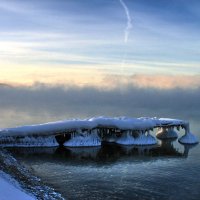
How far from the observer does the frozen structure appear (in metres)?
83.3

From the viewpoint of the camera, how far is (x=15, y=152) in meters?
77.5

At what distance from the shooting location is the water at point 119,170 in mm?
52631

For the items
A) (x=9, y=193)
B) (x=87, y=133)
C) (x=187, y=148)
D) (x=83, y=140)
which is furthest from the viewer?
(x=87, y=133)

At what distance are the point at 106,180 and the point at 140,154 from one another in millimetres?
22714

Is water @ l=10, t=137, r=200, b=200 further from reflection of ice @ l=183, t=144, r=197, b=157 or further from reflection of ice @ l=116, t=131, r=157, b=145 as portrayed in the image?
reflection of ice @ l=116, t=131, r=157, b=145

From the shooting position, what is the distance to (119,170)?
216ft

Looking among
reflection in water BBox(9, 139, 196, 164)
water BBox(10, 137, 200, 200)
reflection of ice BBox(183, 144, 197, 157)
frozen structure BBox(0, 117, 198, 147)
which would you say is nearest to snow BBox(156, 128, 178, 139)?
frozen structure BBox(0, 117, 198, 147)

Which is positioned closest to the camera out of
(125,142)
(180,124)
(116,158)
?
(116,158)

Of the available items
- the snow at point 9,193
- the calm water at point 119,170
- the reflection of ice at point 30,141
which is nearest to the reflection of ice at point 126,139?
the calm water at point 119,170

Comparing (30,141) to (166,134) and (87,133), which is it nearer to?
(87,133)

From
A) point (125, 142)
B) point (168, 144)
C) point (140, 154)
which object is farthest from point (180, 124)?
point (140, 154)

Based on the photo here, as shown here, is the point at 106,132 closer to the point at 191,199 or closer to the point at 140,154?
the point at 140,154

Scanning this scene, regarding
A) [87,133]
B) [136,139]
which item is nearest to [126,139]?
[136,139]

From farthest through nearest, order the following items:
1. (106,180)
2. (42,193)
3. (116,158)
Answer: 1. (116,158)
2. (106,180)
3. (42,193)
